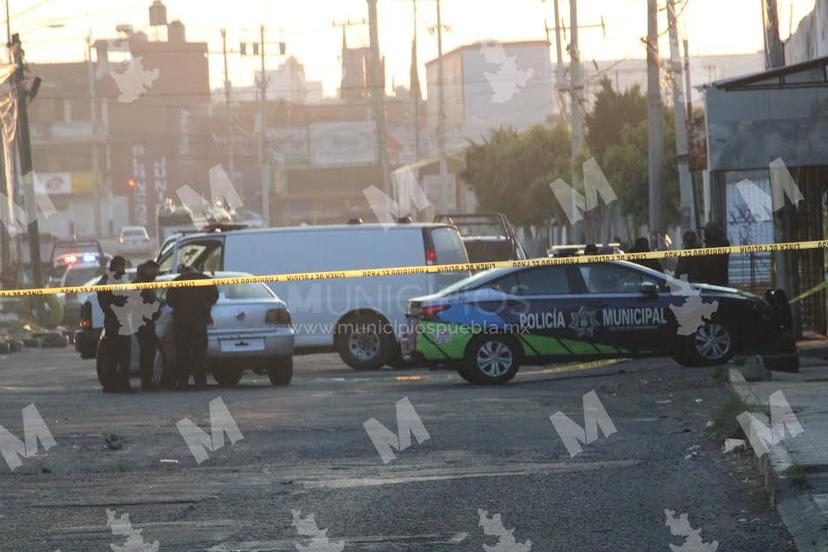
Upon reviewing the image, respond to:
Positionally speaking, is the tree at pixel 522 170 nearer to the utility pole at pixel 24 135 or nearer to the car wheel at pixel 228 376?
the utility pole at pixel 24 135

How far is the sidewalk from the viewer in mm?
8375

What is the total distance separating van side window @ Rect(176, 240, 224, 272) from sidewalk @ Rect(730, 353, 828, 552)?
10.8 m

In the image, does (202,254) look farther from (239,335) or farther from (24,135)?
(24,135)

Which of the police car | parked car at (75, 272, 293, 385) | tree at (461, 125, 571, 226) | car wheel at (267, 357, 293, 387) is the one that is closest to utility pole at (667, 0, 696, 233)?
the police car

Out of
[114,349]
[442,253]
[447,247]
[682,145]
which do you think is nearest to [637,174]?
[682,145]

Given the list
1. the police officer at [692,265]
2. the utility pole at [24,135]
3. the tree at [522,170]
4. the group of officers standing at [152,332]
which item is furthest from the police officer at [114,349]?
the tree at [522,170]

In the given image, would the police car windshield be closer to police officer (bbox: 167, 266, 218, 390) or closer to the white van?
police officer (bbox: 167, 266, 218, 390)

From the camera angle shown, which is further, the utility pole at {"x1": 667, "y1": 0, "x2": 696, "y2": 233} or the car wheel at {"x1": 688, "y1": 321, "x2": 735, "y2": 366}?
the utility pole at {"x1": 667, "y1": 0, "x2": 696, "y2": 233}

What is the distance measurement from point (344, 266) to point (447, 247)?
4.90 ft

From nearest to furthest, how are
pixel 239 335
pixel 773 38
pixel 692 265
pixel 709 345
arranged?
pixel 709 345
pixel 239 335
pixel 692 265
pixel 773 38

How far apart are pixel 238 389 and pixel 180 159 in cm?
12969

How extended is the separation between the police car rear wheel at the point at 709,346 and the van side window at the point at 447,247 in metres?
4.97

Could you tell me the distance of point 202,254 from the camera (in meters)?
24.5

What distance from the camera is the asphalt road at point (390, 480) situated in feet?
28.3
